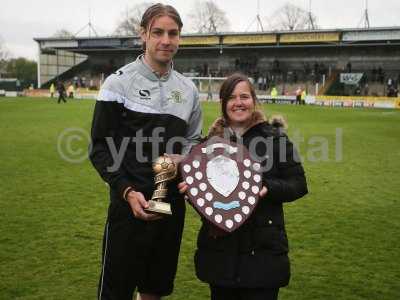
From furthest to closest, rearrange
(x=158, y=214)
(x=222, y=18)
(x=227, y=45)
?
(x=222, y=18), (x=227, y=45), (x=158, y=214)

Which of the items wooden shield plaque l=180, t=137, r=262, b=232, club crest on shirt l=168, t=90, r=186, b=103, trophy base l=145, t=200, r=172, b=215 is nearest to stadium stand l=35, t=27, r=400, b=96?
club crest on shirt l=168, t=90, r=186, b=103

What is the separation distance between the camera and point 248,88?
2.95m

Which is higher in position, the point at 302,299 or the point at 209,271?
the point at 209,271

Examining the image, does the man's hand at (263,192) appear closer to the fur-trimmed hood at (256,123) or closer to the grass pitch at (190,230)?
the fur-trimmed hood at (256,123)

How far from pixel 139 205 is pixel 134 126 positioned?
1.51ft

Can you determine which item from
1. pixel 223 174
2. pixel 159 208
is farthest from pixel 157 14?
pixel 159 208

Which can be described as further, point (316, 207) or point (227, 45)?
point (227, 45)

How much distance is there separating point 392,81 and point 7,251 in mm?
45236

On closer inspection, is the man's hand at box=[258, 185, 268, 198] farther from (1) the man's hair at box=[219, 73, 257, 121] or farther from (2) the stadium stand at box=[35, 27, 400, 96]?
(2) the stadium stand at box=[35, 27, 400, 96]

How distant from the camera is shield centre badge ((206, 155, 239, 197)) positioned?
105 inches

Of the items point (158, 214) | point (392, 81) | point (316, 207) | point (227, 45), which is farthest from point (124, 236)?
point (227, 45)

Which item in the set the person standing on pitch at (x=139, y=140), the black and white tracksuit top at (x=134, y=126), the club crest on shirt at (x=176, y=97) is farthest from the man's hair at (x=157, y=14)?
the club crest on shirt at (x=176, y=97)

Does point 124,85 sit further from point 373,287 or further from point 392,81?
point 392,81

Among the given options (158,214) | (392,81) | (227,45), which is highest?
(227,45)
